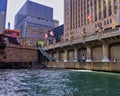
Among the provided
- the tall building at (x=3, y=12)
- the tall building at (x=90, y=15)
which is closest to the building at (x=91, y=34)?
the tall building at (x=90, y=15)

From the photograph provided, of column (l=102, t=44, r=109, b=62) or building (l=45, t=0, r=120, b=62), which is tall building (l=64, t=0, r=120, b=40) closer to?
building (l=45, t=0, r=120, b=62)

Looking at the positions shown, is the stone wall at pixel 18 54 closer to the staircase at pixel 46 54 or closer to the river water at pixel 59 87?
the staircase at pixel 46 54

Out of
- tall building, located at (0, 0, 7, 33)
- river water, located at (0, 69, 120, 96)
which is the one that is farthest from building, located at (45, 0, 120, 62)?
tall building, located at (0, 0, 7, 33)

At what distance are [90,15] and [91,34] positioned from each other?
20747 millimetres

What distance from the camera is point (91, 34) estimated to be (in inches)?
2158

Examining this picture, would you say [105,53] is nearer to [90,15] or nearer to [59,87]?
[90,15]

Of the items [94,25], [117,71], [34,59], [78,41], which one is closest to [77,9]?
[94,25]

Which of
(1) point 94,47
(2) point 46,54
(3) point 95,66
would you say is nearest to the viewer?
(3) point 95,66

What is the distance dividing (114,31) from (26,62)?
1768 inches

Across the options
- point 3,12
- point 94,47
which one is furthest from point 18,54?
point 3,12

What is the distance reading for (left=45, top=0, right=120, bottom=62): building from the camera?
161ft

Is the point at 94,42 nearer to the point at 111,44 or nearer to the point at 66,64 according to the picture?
the point at 111,44

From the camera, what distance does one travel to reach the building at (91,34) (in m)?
49.1

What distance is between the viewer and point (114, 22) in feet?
298
